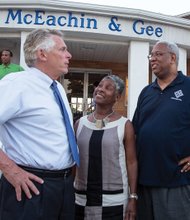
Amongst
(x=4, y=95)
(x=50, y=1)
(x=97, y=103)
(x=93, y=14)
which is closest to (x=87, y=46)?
(x=93, y=14)

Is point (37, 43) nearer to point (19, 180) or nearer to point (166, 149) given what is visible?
point (19, 180)

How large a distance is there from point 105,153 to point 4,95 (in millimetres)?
989

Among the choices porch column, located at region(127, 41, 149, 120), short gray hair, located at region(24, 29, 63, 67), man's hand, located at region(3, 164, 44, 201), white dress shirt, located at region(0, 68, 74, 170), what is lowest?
man's hand, located at region(3, 164, 44, 201)

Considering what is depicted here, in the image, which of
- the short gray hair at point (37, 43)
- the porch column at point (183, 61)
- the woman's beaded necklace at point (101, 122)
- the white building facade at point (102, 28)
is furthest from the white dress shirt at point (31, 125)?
the porch column at point (183, 61)

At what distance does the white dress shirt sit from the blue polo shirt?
2.58 feet

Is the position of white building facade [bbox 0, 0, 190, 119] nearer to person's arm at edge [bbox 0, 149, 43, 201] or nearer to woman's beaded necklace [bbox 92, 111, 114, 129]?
woman's beaded necklace [bbox 92, 111, 114, 129]

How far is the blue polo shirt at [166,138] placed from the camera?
7.87ft

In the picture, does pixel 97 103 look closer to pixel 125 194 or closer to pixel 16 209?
pixel 125 194

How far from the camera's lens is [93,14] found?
25.2 feet

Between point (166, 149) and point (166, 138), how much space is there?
83 mm

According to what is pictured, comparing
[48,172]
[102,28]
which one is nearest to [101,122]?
[48,172]

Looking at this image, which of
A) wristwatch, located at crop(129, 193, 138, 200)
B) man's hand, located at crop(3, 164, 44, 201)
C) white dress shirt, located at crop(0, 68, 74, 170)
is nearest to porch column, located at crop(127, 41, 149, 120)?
wristwatch, located at crop(129, 193, 138, 200)

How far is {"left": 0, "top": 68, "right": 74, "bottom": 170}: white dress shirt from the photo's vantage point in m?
1.87

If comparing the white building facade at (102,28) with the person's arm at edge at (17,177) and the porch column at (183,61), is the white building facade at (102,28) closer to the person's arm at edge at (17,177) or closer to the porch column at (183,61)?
the porch column at (183,61)
